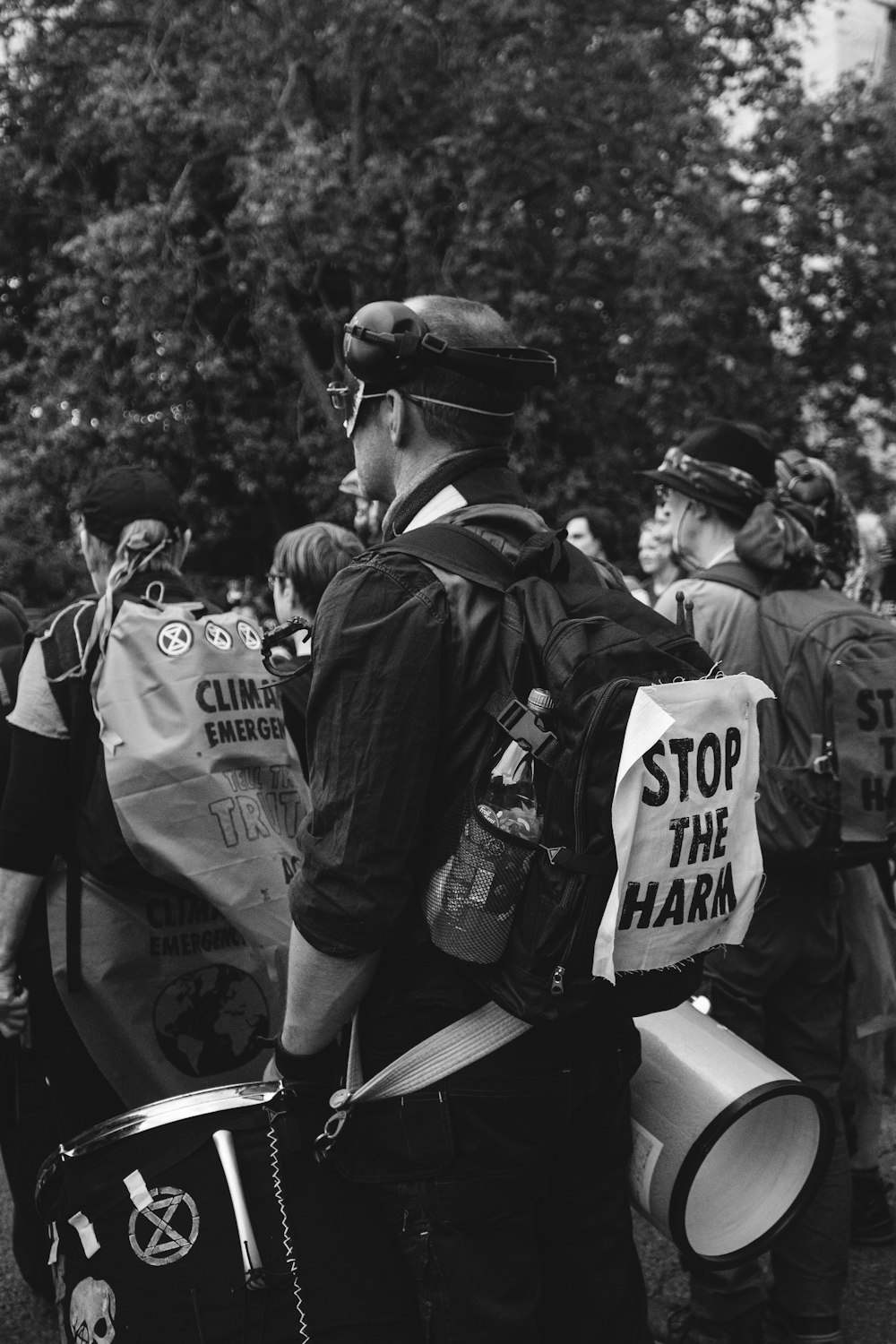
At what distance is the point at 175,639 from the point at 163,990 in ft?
2.41

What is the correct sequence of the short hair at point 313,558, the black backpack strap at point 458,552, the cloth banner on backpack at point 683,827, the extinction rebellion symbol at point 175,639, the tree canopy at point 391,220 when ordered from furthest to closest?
the tree canopy at point 391,220 < the short hair at point 313,558 < the extinction rebellion symbol at point 175,639 < the black backpack strap at point 458,552 < the cloth banner on backpack at point 683,827

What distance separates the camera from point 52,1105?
278 centimetres

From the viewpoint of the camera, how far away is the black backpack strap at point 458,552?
1.55m

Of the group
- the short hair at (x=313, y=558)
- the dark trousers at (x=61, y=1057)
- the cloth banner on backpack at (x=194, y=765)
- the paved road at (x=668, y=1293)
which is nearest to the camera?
the cloth banner on backpack at (x=194, y=765)

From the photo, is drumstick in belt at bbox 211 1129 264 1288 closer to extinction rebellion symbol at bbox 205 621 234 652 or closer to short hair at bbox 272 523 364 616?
extinction rebellion symbol at bbox 205 621 234 652

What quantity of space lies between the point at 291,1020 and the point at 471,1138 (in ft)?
0.96

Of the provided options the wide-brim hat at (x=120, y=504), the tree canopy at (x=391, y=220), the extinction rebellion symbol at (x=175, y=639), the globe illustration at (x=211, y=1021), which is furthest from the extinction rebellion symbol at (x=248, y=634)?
the tree canopy at (x=391, y=220)

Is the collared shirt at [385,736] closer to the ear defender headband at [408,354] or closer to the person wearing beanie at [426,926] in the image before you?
the person wearing beanie at [426,926]

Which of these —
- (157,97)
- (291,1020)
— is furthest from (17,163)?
(291,1020)

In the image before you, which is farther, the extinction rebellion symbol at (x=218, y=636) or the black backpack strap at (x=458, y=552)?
the extinction rebellion symbol at (x=218, y=636)

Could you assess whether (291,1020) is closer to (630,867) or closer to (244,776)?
(630,867)

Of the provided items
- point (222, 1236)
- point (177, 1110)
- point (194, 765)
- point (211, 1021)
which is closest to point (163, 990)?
point (211, 1021)

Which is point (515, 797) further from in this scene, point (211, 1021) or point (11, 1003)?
point (11, 1003)

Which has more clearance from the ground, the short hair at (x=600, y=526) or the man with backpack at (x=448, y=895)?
the man with backpack at (x=448, y=895)
